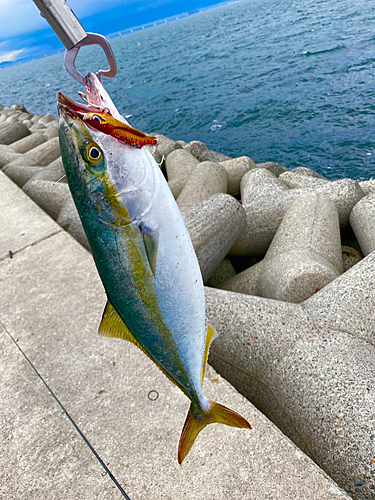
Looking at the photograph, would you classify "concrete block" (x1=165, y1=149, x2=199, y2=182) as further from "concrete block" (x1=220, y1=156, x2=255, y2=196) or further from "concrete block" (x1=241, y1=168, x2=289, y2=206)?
"concrete block" (x1=241, y1=168, x2=289, y2=206)

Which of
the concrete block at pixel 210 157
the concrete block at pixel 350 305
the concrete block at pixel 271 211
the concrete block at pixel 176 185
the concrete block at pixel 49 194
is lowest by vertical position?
the concrete block at pixel 210 157

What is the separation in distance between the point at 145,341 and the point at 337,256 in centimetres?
347

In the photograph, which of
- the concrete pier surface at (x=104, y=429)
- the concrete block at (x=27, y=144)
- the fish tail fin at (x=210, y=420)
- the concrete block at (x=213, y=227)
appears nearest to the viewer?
the fish tail fin at (x=210, y=420)

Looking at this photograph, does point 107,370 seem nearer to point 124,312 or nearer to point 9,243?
point 124,312

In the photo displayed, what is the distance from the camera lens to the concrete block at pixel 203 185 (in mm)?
5719

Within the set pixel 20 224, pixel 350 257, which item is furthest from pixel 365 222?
pixel 20 224

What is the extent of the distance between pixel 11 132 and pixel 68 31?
10.9 meters

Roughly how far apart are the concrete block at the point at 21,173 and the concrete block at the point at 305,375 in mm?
4706

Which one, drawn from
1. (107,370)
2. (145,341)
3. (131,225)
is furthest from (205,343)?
(107,370)

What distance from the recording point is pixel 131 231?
45.0 inches

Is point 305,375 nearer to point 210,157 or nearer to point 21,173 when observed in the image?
point 21,173

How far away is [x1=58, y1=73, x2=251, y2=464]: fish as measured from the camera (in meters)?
1.07

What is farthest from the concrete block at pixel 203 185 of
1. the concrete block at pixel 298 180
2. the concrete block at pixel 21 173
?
the concrete block at pixel 21 173

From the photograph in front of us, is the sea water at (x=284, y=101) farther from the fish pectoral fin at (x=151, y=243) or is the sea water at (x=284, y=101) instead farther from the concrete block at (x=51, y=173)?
the fish pectoral fin at (x=151, y=243)
